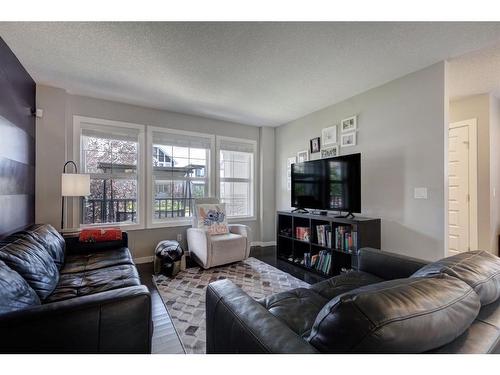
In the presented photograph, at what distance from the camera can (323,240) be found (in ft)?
9.55

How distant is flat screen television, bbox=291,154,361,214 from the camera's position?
8.72 feet

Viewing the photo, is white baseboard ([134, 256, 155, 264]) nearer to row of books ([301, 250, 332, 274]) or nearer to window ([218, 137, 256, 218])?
window ([218, 137, 256, 218])

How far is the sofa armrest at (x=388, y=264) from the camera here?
4.97ft

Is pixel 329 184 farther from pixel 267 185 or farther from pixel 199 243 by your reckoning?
pixel 199 243

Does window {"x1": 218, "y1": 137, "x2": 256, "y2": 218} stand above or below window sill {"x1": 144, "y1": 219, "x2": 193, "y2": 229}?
above

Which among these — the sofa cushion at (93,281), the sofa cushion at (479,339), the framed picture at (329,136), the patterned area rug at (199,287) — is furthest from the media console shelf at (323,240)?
the sofa cushion at (93,281)

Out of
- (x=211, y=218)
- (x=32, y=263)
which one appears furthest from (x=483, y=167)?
(x=32, y=263)

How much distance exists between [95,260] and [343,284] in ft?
7.19

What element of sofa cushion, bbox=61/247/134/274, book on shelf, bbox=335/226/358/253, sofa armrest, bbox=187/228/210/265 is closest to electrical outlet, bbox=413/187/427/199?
book on shelf, bbox=335/226/358/253

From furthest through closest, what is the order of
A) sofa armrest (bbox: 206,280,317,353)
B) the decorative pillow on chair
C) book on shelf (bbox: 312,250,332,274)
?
the decorative pillow on chair → book on shelf (bbox: 312,250,332,274) → sofa armrest (bbox: 206,280,317,353)

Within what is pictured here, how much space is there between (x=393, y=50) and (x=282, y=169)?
2.60 m

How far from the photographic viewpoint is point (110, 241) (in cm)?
253

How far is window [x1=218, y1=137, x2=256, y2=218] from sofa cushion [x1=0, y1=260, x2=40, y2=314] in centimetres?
306
